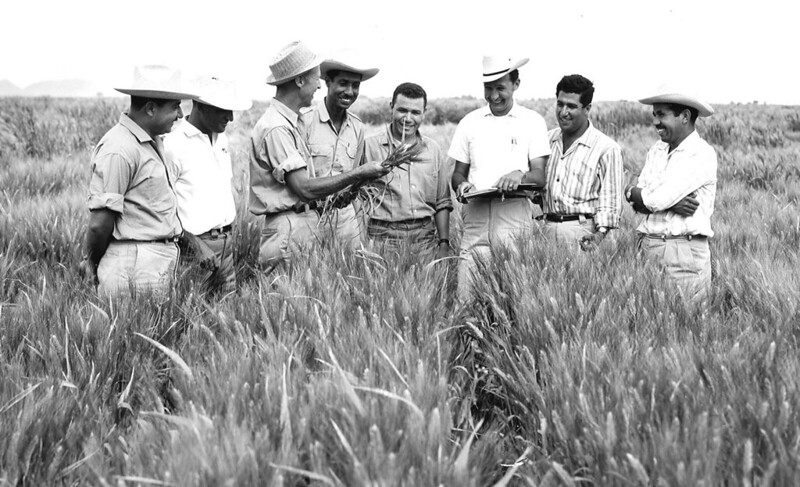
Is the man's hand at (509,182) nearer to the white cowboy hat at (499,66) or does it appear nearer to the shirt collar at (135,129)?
the white cowboy hat at (499,66)

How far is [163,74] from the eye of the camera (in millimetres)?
3389

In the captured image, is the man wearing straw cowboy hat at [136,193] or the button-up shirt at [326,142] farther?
the button-up shirt at [326,142]

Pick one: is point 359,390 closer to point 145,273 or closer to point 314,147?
point 145,273

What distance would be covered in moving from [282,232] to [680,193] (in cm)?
225

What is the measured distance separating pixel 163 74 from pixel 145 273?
99 centimetres

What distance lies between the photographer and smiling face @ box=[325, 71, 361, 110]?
4.27 metres

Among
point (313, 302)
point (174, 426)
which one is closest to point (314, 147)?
point (313, 302)

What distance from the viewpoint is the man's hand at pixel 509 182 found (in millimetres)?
4008

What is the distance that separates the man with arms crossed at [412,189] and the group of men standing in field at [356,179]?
0.4 inches

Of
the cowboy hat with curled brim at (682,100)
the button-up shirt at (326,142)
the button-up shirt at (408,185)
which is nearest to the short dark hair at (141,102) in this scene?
the button-up shirt at (326,142)

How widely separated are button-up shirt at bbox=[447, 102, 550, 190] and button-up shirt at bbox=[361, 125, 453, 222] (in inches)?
8.0

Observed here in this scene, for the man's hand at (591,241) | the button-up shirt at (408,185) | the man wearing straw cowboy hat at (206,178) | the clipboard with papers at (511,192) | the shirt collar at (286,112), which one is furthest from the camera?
the button-up shirt at (408,185)

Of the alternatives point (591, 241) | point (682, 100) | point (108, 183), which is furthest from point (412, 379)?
point (682, 100)

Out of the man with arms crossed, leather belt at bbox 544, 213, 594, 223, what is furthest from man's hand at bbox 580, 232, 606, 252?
the man with arms crossed
